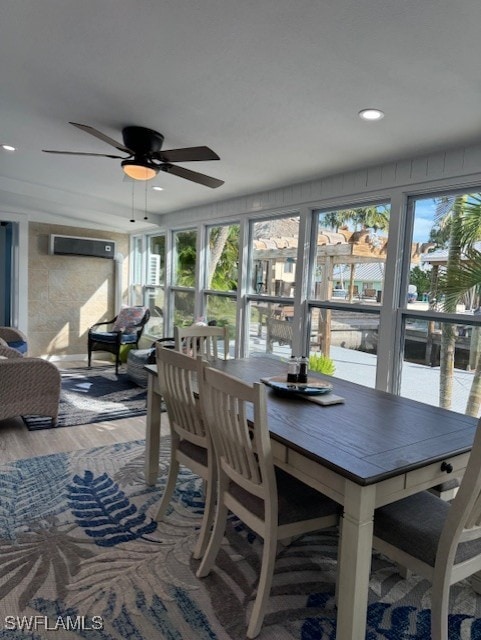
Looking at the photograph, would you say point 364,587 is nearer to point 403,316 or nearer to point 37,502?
point 37,502

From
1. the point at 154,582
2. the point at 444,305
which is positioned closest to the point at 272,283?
the point at 444,305

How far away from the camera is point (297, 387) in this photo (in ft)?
7.57

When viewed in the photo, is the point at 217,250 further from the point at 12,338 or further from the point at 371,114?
the point at 371,114

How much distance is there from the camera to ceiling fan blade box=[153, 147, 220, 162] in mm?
2734

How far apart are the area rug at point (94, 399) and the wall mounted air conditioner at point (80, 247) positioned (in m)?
2.02

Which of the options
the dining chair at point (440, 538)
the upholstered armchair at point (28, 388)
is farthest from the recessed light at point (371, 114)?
the upholstered armchair at point (28, 388)

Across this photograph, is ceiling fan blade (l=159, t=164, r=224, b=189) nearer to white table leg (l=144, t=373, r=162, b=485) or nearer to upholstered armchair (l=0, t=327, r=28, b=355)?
white table leg (l=144, t=373, r=162, b=485)

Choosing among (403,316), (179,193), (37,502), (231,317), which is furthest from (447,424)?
(179,193)

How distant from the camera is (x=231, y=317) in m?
5.39

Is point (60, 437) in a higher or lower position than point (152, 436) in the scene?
lower

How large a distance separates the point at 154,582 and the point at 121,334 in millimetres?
4932

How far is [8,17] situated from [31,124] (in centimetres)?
155

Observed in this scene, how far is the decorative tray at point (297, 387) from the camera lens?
2.26 m

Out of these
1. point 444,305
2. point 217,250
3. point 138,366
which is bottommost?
point 138,366
